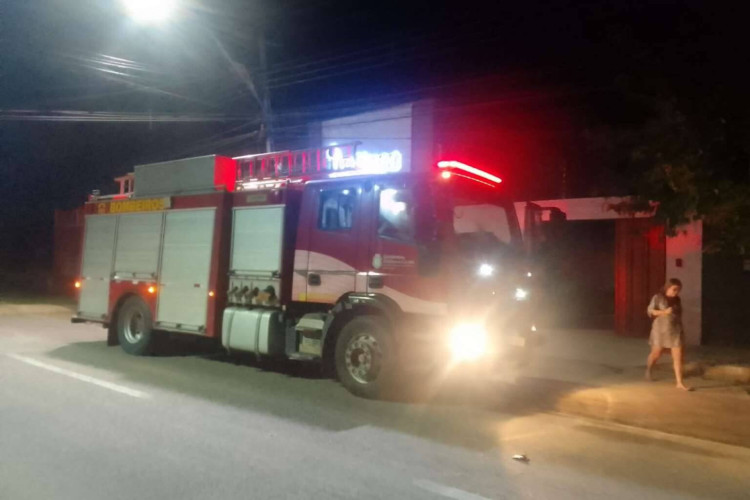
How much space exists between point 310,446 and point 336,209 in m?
3.64

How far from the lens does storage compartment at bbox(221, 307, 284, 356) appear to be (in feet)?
31.8

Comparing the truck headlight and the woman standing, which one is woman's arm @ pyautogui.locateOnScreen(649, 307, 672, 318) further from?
the truck headlight

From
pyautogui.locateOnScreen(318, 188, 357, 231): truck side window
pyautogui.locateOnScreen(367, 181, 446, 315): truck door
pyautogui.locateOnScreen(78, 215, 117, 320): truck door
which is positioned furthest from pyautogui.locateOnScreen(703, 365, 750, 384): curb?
pyautogui.locateOnScreen(78, 215, 117, 320): truck door

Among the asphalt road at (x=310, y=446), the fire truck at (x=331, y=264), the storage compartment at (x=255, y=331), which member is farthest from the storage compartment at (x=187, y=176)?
the asphalt road at (x=310, y=446)

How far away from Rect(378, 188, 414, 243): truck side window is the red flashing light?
1.89 feet

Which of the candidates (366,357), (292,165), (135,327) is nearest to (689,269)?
(366,357)

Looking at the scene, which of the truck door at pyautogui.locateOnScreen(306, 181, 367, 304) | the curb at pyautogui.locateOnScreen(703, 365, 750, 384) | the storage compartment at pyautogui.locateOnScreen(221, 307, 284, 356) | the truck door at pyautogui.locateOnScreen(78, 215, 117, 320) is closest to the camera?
the truck door at pyautogui.locateOnScreen(306, 181, 367, 304)

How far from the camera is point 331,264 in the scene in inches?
360

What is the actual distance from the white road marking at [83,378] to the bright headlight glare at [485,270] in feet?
14.5

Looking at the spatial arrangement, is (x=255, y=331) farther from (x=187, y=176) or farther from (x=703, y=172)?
(x=703, y=172)

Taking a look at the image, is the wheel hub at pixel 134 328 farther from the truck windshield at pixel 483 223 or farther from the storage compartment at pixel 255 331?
the truck windshield at pixel 483 223

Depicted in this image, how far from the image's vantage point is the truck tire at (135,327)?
1174 centimetres

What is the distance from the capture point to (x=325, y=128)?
22016 mm

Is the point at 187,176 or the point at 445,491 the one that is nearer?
the point at 445,491
